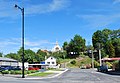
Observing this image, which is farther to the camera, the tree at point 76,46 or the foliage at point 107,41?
the tree at point 76,46

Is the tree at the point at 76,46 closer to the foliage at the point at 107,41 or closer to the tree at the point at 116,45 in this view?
the foliage at the point at 107,41

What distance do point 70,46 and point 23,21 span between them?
425ft

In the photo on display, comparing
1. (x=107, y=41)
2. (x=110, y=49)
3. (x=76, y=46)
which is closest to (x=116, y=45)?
(x=110, y=49)

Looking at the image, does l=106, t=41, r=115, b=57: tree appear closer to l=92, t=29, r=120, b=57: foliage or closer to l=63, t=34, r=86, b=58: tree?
l=92, t=29, r=120, b=57: foliage

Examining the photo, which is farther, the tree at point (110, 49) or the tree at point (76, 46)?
the tree at point (76, 46)

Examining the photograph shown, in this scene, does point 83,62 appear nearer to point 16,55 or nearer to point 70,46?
point 70,46

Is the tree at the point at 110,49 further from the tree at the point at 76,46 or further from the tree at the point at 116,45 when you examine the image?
the tree at the point at 76,46

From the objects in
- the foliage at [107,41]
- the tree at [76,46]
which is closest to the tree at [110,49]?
the foliage at [107,41]

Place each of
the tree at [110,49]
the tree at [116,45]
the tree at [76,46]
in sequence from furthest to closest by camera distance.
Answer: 1. the tree at [76,46]
2. the tree at [116,45]
3. the tree at [110,49]

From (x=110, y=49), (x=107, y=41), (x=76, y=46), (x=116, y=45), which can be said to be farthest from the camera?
(x=76, y=46)

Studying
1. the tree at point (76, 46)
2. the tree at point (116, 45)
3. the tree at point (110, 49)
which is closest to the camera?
the tree at point (110, 49)

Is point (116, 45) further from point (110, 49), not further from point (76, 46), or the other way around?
point (76, 46)

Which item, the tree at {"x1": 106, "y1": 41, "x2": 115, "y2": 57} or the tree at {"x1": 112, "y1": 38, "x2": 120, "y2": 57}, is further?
the tree at {"x1": 112, "y1": 38, "x2": 120, "y2": 57}

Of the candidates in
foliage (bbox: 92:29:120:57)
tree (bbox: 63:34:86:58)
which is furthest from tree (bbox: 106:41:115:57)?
tree (bbox: 63:34:86:58)
